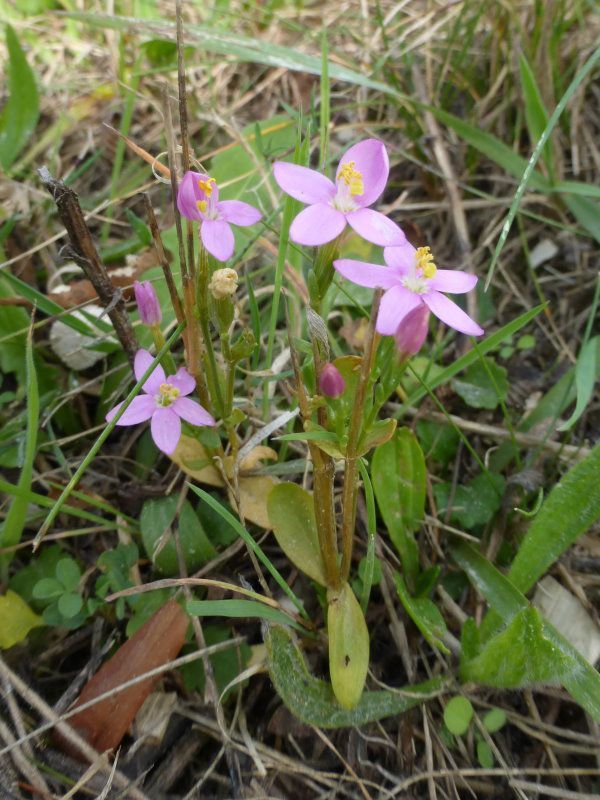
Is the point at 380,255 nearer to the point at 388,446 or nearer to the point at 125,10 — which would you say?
the point at 388,446

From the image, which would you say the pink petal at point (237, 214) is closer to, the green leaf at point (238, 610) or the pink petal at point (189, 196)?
the pink petal at point (189, 196)

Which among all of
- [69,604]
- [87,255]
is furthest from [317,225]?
[69,604]

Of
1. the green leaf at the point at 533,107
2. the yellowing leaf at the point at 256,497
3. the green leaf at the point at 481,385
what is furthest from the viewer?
the green leaf at the point at 533,107

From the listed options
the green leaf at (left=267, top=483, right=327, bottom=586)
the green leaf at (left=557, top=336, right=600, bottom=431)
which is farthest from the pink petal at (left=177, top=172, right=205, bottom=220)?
the green leaf at (left=557, top=336, right=600, bottom=431)

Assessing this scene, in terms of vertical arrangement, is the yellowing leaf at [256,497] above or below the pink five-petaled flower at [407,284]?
below

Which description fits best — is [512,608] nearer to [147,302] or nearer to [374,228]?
[374,228]

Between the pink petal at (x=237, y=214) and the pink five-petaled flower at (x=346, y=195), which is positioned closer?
the pink five-petaled flower at (x=346, y=195)

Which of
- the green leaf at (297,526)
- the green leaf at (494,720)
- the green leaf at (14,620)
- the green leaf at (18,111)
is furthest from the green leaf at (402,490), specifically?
the green leaf at (18,111)
